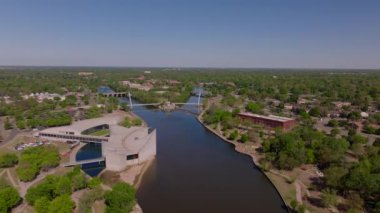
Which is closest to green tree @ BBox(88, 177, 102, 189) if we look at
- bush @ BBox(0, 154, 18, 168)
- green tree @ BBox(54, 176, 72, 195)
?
green tree @ BBox(54, 176, 72, 195)

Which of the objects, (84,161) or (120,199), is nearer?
(120,199)

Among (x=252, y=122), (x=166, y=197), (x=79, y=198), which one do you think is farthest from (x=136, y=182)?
(x=252, y=122)

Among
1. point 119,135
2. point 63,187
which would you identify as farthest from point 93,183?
point 119,135

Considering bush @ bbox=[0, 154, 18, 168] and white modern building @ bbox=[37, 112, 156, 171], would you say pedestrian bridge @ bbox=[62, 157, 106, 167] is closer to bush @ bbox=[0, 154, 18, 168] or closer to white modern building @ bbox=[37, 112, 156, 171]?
white modern building @ bbox=[37, 112, 156, 171]

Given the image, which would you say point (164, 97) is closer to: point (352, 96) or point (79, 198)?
point (352, 96)

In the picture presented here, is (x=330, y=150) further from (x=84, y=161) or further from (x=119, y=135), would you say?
(x=84, y=161)

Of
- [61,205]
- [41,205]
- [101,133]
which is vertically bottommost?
[101,133]
